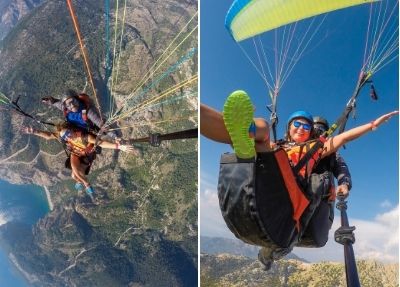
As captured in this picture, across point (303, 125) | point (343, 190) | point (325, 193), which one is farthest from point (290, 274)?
point (325, 193)

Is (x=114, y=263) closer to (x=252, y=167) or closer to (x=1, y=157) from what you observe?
(x=1, y=157)

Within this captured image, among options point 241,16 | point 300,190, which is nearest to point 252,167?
point 300,190

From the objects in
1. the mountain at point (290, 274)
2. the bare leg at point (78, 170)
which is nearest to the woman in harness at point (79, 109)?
the bare leg at point (78, 170)

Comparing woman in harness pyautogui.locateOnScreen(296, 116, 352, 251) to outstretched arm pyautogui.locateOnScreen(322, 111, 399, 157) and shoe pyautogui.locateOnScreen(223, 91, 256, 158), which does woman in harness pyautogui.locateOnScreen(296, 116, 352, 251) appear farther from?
shoe pyautogui.locateOnScreen(223, 91, 256, 158)

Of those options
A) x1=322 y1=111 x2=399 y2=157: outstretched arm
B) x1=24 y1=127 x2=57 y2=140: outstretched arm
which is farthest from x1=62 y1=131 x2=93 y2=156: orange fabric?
x1=322 y1=111 x2=399 y2=157: outstretched arm

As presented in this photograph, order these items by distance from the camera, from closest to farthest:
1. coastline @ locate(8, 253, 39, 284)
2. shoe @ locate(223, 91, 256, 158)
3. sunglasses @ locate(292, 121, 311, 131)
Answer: shoe @ locate(223, 91, 256, 158) → sunglasses @ locate(292, 121, 311, 131) → coastline @ locate(8, 253, 39, 284)

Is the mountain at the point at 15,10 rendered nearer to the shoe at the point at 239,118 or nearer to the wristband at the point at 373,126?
the wristband at the point at 373,126

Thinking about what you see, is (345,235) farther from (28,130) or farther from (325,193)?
(28,130)
